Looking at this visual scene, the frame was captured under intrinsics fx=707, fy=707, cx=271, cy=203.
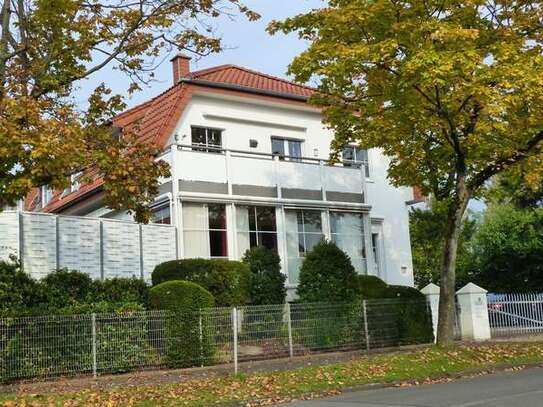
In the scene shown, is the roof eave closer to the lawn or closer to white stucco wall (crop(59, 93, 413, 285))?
white stucco wall (crop(59, 93, 413, 285))

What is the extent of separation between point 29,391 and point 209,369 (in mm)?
4033

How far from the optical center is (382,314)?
19141 millimetres

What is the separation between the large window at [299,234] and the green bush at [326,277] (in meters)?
3.04

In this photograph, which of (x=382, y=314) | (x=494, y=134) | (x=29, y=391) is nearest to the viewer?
(x=29, y=391)

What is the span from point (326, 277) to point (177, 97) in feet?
25.4

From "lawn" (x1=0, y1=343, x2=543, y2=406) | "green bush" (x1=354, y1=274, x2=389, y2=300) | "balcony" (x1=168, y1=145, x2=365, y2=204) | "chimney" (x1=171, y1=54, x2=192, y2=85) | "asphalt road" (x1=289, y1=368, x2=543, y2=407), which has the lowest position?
"asphalt road" (x1=289, y1=368, x2=543, y2=407)

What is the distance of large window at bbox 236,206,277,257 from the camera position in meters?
21.6

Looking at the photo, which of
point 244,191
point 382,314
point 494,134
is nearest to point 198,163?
point 244,191

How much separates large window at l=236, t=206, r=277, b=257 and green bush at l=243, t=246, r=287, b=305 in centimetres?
166

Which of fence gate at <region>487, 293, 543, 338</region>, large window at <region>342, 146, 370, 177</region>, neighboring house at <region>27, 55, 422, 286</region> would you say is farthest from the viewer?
large window at <region>342, 146, 370, 177</region>

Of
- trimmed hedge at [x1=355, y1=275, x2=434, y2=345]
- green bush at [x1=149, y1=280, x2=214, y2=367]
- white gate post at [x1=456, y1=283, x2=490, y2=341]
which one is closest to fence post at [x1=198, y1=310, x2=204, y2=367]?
green bush at [x1=149, y1=280, x2=214, y2=367]

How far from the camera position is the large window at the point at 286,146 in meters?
25.5

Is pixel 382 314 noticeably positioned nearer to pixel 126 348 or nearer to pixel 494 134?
pixel 494 134

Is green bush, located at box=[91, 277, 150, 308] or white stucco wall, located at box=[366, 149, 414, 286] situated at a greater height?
white stucco wall, located at box=[366, 149, 414, 286]
